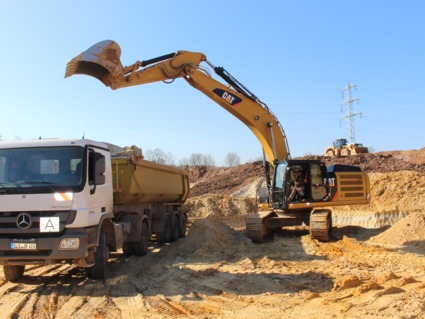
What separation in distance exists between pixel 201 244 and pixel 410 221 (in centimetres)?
685

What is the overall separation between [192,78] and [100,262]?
7311 millimetres

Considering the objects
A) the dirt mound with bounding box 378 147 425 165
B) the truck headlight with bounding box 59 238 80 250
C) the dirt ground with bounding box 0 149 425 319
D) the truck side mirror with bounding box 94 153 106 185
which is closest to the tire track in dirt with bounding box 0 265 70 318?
the dirt ground with bounding box 0 149 425 319

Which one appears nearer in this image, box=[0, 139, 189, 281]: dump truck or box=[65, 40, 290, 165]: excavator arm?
box=[0, 139, 189, 281]: dump truck

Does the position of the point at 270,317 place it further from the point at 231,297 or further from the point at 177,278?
the point at 177,278

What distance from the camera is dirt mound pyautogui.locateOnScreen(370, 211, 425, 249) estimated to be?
1341 centimetres

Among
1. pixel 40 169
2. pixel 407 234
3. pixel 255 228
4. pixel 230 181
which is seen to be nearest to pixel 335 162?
pixel 230 181

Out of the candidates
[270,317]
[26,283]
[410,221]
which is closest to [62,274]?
[26,283]

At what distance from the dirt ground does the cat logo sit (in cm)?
422

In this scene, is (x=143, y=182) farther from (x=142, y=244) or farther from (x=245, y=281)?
(x=245, y=281)

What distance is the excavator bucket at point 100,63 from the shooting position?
1048cm

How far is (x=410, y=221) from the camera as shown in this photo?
14281 mm

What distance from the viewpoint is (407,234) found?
13.7m

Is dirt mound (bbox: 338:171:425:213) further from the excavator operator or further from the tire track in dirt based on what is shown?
the tire track in dirt

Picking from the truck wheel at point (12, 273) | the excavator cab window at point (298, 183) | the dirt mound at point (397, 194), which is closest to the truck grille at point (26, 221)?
the truck wheel at point (12, 273)
